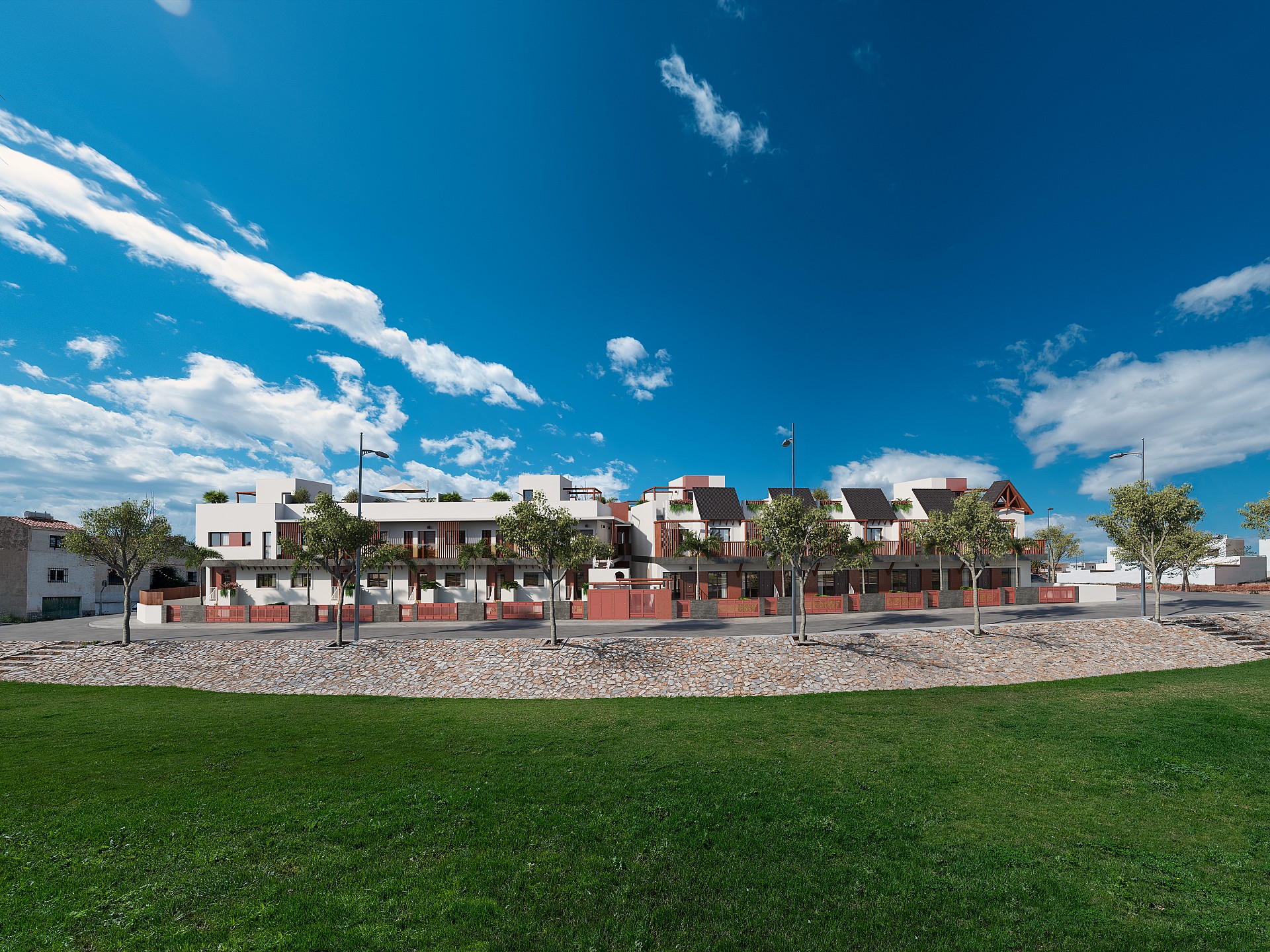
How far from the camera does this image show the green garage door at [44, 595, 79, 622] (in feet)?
144

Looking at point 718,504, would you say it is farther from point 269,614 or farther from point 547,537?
point 269,614

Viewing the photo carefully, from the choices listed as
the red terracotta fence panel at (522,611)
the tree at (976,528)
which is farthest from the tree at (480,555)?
the tree at (976,528)

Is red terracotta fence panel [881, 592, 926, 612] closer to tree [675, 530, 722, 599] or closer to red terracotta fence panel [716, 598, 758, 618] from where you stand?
red terracotta fence panel [716, 598, 758, 618]

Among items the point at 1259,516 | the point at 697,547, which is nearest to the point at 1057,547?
the point at 1259,516

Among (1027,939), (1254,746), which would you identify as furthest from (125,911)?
(1254,746)

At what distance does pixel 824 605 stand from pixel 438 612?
948 inches

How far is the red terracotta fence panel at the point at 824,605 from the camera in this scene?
111 ft

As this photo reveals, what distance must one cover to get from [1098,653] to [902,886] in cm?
2492

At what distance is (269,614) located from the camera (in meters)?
33.3

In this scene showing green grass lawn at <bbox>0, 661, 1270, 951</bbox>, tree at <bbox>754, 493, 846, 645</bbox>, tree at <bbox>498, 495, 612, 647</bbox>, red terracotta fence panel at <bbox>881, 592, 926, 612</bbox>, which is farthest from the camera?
red terracotta fence panel at <bbox>881, 592, 926, 612</bbox>

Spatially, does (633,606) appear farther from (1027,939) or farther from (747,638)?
(1027,939)

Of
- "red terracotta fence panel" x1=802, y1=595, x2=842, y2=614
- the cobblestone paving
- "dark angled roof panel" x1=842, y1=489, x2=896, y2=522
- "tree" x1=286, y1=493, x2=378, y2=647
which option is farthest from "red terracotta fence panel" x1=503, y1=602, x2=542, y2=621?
"dark angled roof panel" x1=842, y1=489, x2=896, y2=522

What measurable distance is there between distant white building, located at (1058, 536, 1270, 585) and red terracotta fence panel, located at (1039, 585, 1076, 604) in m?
24.6

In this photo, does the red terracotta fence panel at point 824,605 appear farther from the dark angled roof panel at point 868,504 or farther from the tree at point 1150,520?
the tree at point 1150,520
